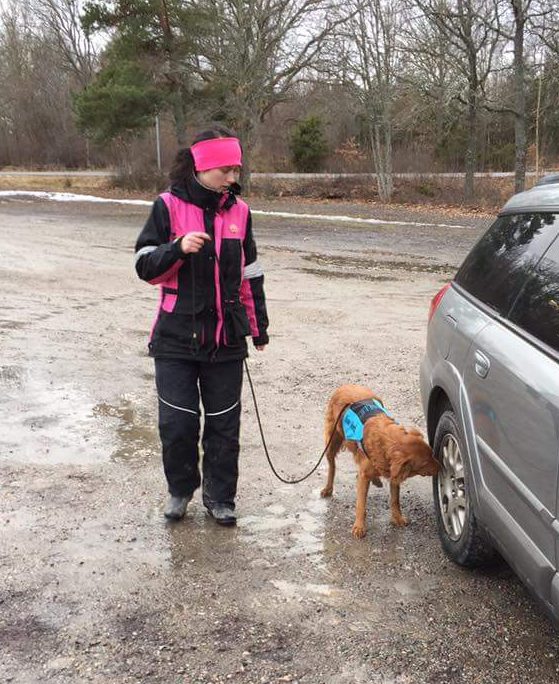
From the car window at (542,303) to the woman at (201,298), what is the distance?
138 cm

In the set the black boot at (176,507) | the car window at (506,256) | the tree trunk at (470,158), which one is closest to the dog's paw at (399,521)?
the black boot at (176,507)

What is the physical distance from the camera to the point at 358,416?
145 inches

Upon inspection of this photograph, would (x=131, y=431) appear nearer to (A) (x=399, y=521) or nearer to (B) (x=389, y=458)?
(A) (x=399, y=521)

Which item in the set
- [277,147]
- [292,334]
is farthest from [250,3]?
[292,334]

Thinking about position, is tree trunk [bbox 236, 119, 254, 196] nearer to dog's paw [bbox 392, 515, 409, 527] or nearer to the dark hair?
the dark hair

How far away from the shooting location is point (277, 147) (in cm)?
3809

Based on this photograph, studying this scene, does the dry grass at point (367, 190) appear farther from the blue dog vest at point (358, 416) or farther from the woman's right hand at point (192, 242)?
the woman's right hand at point (192, 242)

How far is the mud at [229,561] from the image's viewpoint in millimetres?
2691

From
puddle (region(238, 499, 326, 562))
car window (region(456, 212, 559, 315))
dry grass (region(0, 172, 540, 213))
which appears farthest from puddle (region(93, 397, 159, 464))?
dry grass (region(0, 172, 540, 213))

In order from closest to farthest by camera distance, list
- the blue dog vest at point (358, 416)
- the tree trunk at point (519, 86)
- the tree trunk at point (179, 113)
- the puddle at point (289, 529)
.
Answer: the puddle at point (289, 529) → the blue dog vest at point (358, 416) → the tree trunk at point (519, 86) → the tree trunk at point (179, 113)

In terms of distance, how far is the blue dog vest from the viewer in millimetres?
3646

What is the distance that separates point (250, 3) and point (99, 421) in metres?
25.3

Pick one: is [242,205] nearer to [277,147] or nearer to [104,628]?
[104,628]

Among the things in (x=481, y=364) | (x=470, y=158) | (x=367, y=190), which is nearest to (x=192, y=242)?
(x=481, y=364)
